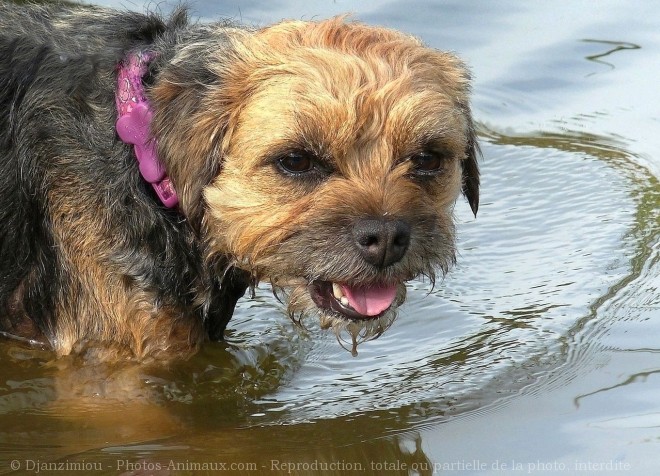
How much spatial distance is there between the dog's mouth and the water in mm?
531

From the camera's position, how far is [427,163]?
4.69 m

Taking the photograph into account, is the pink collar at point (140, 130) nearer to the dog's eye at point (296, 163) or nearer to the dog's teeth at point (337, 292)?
the dog's eye at point (296, 163)

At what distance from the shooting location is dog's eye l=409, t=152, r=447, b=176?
463 cm

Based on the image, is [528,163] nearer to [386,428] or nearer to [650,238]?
[650,238]

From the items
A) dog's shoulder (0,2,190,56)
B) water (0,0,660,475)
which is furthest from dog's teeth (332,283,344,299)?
dog's shoulder (0,2,190,56)

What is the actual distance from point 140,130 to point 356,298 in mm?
986

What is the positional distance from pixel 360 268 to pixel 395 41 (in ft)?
2.88

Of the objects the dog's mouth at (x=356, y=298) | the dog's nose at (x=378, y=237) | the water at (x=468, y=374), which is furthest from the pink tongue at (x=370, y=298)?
the water at (x=468, y=374)

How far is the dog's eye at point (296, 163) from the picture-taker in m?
4.48

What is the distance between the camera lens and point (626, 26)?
9289 mm

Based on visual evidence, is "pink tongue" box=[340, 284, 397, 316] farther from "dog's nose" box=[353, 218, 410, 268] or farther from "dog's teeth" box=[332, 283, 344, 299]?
"dog's nose" box=[353, 218, 410, 268]

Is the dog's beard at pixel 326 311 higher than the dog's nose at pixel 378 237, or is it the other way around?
the dog's nose at pixel 378 237

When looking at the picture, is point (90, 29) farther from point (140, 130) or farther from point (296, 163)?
point (296, 163)

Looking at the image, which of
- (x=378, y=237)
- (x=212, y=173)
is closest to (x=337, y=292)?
(x=378, y=237)
